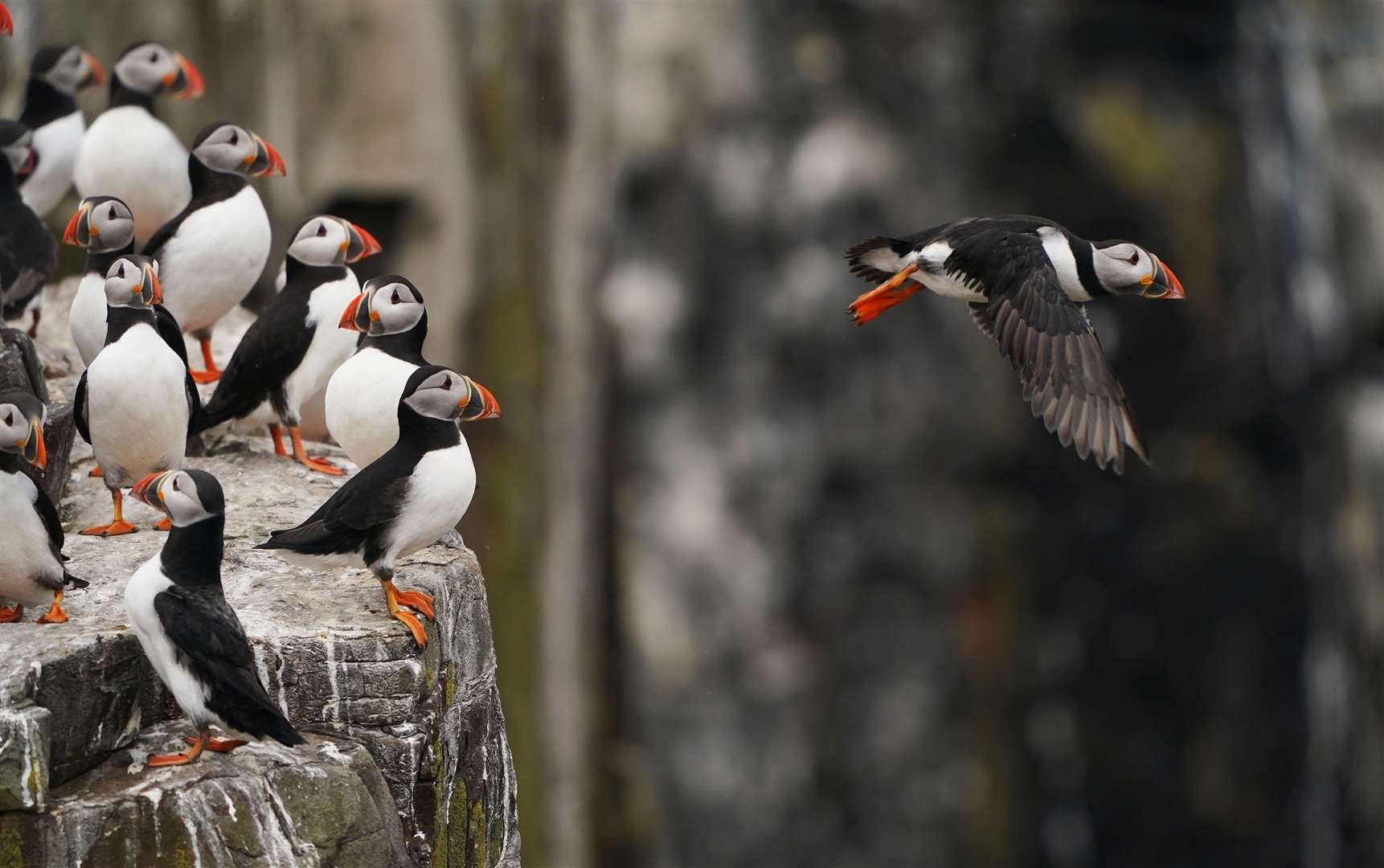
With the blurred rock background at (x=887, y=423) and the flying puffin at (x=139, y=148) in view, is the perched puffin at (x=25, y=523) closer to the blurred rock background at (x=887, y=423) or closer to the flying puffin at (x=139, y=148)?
the flying puffin at (x=139, y=148)

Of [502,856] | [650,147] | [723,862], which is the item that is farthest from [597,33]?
[502,856]

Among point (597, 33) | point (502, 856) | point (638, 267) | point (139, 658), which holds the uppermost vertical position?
point (597, 33)

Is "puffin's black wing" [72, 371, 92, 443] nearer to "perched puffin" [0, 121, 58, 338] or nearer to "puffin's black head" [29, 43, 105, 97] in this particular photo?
"perched puffin" [0, 121, 58, 338]

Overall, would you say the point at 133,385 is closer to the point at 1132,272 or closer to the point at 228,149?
the point at 228,149

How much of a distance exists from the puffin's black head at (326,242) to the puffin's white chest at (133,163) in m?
1.14

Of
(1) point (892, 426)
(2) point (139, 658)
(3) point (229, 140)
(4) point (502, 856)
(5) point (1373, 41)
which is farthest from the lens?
(1) point (892, 426)

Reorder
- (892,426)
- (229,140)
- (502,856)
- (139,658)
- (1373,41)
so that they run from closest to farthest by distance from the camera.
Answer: (139,658)
(502,856)
(229,140)
(1373,41)
(892,426)

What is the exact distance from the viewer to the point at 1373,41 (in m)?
9.55

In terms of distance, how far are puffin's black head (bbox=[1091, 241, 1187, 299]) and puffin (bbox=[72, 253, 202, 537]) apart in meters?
2.13

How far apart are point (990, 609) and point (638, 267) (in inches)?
113

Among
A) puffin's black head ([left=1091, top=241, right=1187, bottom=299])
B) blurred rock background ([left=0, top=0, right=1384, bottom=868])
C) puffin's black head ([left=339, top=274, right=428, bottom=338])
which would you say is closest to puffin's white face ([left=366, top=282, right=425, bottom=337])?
puffin's black head ([left=339, top=274, right=428, bottom=338])

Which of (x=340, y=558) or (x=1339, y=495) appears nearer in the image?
(x=340, y=558)

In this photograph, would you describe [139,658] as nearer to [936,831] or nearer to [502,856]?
[502,856]

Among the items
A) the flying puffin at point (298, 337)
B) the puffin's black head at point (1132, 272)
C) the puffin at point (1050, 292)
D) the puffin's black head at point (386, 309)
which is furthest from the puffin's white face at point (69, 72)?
the puffin's black head at point (1132, 272)
